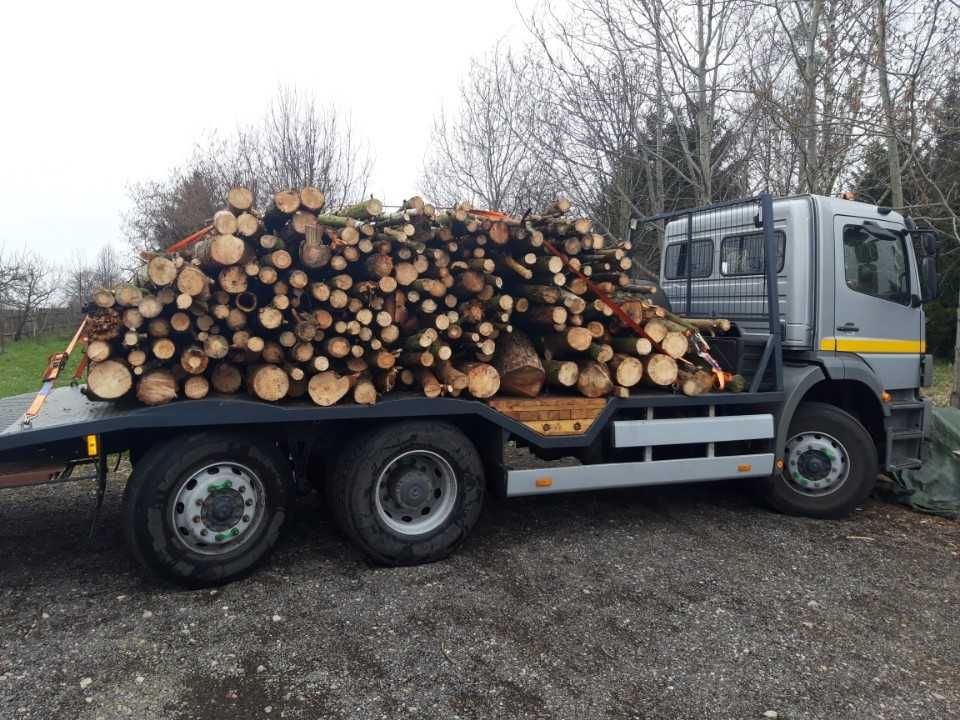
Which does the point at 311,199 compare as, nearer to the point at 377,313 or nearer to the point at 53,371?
the point at 377,313

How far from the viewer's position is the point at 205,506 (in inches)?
Result: 172

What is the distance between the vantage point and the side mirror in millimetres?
6047

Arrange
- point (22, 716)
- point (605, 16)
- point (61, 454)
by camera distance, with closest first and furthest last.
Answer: point (22, 716) < point (61, 454) < point (605, 16)

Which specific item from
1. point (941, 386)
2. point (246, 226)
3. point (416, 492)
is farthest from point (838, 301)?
point (941, 386)

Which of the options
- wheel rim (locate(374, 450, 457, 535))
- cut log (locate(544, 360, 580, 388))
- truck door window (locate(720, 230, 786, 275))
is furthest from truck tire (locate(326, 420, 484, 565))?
truck door window (locate(720, 230, 786, 275))

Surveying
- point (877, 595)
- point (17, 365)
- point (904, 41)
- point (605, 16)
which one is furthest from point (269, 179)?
point (877, 595)

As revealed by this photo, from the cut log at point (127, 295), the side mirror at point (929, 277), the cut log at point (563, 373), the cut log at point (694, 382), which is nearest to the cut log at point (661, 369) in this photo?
the cut log at point (694, 382)

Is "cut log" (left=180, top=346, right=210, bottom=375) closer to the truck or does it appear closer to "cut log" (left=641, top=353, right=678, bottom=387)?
the truck

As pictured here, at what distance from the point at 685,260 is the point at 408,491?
3816mm

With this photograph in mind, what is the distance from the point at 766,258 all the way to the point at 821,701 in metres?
3.40

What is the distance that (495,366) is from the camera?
516 centimetres

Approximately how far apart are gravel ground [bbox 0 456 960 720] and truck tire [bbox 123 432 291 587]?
19cm

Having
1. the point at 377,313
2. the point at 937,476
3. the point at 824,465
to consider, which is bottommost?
the point at 937,476

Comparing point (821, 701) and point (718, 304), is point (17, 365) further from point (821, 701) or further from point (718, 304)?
point (821, 701)
